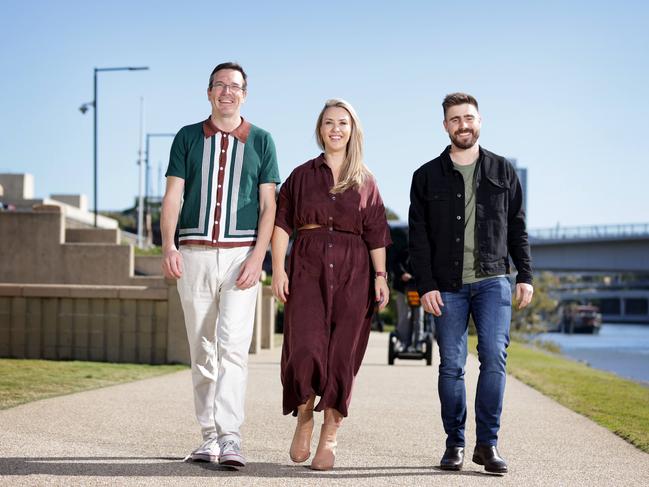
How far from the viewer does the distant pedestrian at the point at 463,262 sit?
20.8 feet

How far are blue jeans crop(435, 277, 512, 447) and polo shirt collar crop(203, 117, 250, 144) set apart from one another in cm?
152

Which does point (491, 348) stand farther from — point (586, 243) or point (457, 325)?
point (586, 243)

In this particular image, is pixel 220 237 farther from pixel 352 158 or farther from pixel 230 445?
pixel 230 445

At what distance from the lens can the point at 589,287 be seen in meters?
174

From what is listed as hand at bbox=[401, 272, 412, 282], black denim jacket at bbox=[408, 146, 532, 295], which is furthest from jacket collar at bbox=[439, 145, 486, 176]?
hand at bbox=[401, 272, 412, 282]

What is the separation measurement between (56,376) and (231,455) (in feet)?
21.2

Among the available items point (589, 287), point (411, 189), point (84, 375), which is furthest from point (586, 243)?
point (589, 287)

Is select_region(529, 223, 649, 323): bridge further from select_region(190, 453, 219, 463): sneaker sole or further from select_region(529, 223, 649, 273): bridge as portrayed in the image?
select_region(190, 453, 219, 463): sneaker sole

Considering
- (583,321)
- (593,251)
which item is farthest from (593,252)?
(583,321)

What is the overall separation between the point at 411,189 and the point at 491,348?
1.09m

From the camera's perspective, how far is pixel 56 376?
11.9 meters

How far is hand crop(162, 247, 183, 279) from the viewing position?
606 centimetres

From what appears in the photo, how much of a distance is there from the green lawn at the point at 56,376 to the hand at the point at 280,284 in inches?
139

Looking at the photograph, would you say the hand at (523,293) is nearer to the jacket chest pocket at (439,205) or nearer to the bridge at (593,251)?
the jacket chest pocket at (439,205)
